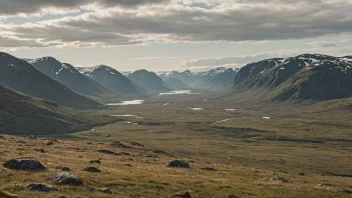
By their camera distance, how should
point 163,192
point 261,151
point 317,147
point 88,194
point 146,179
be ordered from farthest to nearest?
point 317,147, point 261,151, point 146,179, point 163,192, point 88,194

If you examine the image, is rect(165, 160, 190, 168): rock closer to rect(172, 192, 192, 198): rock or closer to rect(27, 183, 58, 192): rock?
rect(172, 192, 192, 198): rock

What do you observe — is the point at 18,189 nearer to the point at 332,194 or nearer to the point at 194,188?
the point at 194,188

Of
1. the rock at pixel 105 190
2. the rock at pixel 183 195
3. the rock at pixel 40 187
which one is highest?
the rock at pixel 40 187

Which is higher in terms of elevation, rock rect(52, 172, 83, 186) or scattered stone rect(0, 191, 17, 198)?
scattered stone rect(0, 191, 17, 198)

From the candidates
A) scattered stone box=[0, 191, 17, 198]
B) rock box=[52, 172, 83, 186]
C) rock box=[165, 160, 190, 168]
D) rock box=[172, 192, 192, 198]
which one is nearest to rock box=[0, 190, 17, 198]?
scattered stone box=[0, 191, 17, 198]

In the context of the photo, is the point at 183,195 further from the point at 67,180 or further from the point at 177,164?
the point at 177,164

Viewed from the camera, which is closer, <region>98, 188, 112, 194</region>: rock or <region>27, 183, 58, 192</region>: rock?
<region>27, 183, 58, 192</region>: rock

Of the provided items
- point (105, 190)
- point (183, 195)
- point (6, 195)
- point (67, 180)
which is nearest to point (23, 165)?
point (67, 180)

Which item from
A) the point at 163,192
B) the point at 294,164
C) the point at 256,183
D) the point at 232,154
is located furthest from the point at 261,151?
the point at 163,192

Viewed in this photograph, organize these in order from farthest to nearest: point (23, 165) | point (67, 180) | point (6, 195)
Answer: point (23, 165) < point (67, 180) < point (6, 195)

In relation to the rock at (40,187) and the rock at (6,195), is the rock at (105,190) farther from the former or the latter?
the rock at (6,195)

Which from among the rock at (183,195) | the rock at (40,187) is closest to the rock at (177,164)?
the rock at (183,195)
